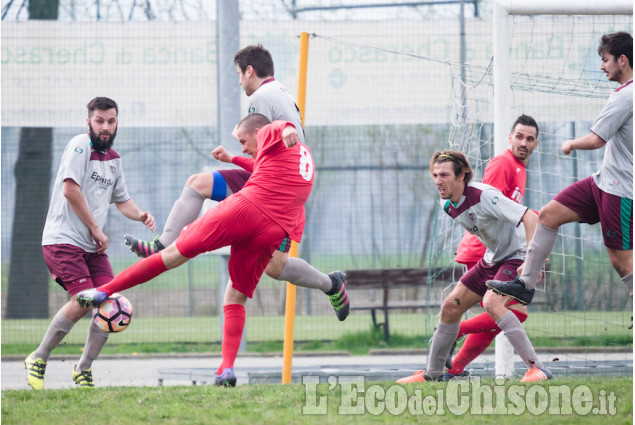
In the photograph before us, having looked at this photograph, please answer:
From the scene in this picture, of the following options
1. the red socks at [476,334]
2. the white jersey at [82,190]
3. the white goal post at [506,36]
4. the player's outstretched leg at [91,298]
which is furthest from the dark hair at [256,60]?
the red socks at [476,334]

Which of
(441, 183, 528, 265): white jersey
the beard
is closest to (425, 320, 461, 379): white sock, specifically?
(441, 183, 528, 265): white jersey

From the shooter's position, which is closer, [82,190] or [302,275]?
[302,275]

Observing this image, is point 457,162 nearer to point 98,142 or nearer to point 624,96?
point 624,96

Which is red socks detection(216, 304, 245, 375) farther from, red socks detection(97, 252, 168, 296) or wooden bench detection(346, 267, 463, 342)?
wooden bench detection(346, 267, 463, 342)

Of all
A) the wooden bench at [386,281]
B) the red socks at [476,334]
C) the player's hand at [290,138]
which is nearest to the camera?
the player's hand at [290,138]

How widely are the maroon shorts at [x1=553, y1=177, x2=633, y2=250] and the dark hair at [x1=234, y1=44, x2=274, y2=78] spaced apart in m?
2.40

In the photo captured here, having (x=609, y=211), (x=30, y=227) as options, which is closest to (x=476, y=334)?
(x=609, y=211)

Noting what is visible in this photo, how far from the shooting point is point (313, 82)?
11508 mm

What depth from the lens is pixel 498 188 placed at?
6.61m

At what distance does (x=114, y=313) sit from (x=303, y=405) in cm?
163

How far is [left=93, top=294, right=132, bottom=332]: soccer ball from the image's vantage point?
532 cm

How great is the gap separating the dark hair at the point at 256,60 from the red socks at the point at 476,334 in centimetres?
266

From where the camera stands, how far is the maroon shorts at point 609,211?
5168mm

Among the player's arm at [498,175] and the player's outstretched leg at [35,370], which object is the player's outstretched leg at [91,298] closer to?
the player's outstretched leg at [35,370]
